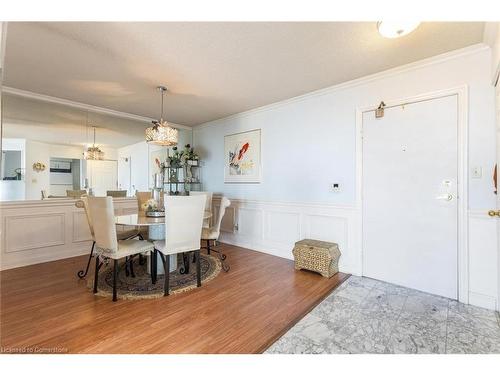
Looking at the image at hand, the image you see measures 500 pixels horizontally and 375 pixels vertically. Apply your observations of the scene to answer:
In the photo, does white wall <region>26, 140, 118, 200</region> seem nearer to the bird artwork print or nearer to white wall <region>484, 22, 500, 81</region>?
the bird artwork print

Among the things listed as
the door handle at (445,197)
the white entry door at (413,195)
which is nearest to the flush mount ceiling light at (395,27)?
the white entry door at (413,195)

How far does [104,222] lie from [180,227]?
68 cm

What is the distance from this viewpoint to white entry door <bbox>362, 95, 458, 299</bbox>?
7.22 feet

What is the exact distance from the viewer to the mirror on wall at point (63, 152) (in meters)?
3.06

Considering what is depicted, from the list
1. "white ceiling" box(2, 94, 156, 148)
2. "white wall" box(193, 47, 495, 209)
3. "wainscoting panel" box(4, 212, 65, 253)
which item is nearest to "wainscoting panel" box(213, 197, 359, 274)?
"white wall" box(193, 47, 495, 209)

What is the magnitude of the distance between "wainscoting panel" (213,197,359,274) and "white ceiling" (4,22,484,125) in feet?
5.34

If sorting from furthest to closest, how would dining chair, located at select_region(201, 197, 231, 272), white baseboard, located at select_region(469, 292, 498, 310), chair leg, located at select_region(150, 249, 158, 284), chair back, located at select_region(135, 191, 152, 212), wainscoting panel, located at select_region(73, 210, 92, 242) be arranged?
1. chair back, located at select_region(135, 191, 152, 212)
2. wainscoting panel, located at select_region(73, 210, 92, 242)
3. dining chair, located at select_region(201, 197, 231, 272)
4. chair leg, located at select_region(150, 249, 158, 284)
5. white baseboard, located at select_region(469, 292, 498, 310)

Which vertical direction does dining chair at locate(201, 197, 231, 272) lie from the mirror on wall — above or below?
below

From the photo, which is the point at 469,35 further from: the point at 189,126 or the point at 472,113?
the point at 189,126

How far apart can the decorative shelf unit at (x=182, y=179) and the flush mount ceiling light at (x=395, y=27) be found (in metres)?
3.71

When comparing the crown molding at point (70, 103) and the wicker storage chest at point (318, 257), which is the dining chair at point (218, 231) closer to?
the wicker storage chest at point (318, 257)

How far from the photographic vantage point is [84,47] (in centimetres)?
202

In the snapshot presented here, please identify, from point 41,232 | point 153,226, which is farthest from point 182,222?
point 41,232
